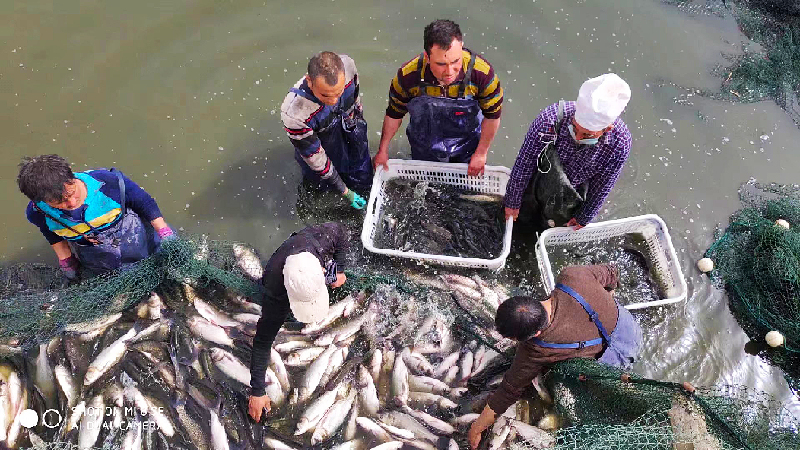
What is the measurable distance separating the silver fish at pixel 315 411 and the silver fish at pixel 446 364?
75 centimetres

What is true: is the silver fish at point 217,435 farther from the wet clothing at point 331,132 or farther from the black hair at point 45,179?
the wet clothing at point 331,132

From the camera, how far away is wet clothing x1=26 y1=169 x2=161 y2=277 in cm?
324

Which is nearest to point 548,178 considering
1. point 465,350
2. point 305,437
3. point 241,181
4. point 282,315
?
point 465,350

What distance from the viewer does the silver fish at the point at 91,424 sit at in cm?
350

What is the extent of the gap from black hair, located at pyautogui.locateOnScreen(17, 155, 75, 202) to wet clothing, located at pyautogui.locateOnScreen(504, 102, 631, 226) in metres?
2.85

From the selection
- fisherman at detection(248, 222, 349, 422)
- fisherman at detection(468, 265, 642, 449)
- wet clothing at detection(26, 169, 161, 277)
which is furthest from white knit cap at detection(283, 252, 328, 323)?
wet clothing at detection(26, 169, 161, 277)

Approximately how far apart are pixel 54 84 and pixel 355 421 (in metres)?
4.99

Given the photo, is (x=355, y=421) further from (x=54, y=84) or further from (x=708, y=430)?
(x=54, y=84)

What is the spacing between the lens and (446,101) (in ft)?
12.4

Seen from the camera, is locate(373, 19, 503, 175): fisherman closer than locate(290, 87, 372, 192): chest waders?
Yes

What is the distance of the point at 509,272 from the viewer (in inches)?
178

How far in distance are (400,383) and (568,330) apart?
4.70ft

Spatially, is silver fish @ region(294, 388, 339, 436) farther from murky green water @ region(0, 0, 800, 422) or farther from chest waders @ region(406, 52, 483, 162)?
chest waders @ region(406, 52, 483, 162)

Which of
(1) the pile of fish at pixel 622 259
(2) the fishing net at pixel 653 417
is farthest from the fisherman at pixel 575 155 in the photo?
(2) the fishing net at pixel 653 417
